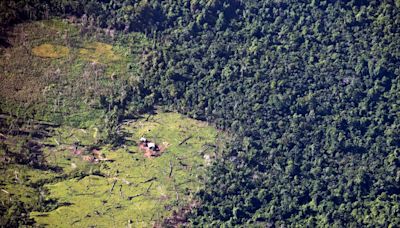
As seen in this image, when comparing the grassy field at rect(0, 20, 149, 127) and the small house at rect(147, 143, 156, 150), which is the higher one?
the grassy field at rect(0, 20, 149, 127)

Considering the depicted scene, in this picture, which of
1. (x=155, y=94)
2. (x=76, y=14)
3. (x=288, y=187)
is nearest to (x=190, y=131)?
(x=155, y=94)

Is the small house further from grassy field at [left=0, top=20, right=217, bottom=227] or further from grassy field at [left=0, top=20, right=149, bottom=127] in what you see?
grassy field at [left=0, top=20, right=149, bottom=127]

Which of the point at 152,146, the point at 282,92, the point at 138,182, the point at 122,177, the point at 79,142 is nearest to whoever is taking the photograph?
the point at 138,182

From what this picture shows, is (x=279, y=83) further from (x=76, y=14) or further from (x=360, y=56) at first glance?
(x=76, y=14)

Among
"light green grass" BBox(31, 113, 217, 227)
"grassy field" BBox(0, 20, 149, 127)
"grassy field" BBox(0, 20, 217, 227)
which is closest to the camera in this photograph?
"light green grass" BBox(31, 113, 217, 227)

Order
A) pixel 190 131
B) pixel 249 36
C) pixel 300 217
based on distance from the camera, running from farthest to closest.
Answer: pixel 249 36
pixel 190 131
pixel 300 217

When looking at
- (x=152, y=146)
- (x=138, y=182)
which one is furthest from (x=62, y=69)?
(x=138, y=182)

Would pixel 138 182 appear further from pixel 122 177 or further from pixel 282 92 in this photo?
pixel 282 92

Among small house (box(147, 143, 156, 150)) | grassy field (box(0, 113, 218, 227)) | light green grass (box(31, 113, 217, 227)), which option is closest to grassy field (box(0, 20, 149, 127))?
grassy field (box(0, 113, 218, 227))
